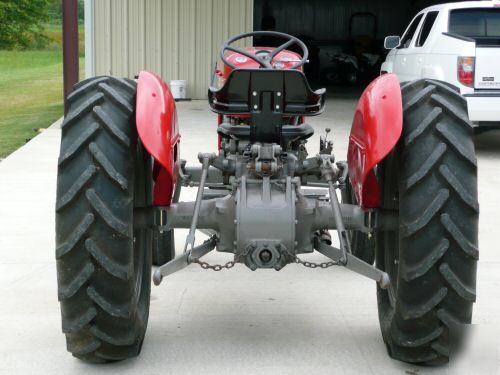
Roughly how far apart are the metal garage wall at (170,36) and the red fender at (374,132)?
1511 centimetres

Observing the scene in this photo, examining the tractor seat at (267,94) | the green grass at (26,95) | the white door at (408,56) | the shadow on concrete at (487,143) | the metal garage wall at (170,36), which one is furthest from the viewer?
the metal garage wall at (170,36)

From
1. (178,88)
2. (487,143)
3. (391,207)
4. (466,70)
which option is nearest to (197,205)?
(391,207)

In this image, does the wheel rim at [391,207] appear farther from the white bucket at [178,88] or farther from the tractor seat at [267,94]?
the white bucket at [178,88]

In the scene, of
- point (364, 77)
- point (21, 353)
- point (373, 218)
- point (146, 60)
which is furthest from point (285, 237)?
point (364, 77)

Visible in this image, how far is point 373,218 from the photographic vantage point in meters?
4.54

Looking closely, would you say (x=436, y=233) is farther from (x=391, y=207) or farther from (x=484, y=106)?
(x=484, y=106)

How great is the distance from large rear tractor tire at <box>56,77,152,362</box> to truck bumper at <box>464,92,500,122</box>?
25.5 feet

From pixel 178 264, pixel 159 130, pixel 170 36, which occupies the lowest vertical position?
pixel 178 264

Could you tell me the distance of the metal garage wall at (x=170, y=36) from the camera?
19266mm

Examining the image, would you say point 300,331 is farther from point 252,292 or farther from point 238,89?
point 238,89

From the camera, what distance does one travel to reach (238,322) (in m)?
5.12

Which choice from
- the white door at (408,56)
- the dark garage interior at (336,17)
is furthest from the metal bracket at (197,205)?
the dark garage interior at (336,17)

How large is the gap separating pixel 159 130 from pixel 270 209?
2.09ft

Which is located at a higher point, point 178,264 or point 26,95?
point 178,264
